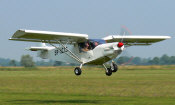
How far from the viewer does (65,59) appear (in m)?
36.3

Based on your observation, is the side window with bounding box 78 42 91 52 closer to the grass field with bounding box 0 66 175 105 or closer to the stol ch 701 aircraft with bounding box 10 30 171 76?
the stol ch 701 aircraft with bounding box 10 30 171 76

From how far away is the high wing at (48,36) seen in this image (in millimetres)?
32375

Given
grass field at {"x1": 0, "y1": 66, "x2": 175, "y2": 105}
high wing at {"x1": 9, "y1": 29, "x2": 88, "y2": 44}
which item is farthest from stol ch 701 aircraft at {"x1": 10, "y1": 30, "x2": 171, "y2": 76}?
grass field at {"x1": 0, "y1": 66, "x2": 175, "y2": 105}

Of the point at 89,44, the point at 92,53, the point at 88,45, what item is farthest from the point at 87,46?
the point at 92,53

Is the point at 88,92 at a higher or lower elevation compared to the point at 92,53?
lower

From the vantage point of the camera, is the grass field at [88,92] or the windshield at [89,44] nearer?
the windshield at [89,44]

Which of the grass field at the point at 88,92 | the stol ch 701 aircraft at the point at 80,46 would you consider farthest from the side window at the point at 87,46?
the grass field at the point at 88,92

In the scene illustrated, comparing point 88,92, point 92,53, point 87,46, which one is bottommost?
point 88,92

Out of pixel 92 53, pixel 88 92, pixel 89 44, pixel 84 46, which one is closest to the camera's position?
pixel 92 53

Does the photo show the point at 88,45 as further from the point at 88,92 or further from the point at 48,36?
the point at 88,92

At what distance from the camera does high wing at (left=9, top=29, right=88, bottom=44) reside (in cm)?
3238

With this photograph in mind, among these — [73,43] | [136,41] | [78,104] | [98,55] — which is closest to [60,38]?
[73,43]

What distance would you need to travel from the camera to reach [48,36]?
34.1m

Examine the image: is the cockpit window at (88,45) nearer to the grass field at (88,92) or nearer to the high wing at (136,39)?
the high wing at (136,39)
